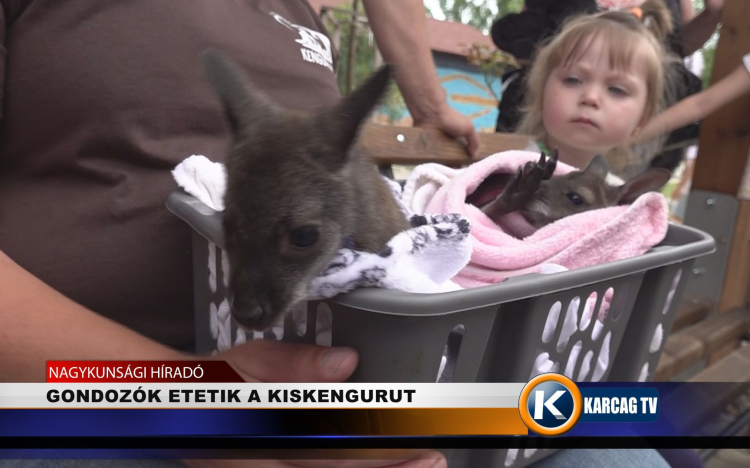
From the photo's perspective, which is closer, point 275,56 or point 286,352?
point 286,352

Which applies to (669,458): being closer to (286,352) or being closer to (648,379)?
(648,379)

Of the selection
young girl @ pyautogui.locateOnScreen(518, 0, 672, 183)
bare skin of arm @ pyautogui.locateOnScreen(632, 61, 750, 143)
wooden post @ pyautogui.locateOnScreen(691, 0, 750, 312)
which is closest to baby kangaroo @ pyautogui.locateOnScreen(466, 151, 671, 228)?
young girl @ pyautogui.locateOnScreen(518, 0, 672, 183)

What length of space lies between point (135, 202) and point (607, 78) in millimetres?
867

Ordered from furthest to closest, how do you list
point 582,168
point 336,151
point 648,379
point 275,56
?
point 582,168
point 648,379
point 275,56
point 336,151

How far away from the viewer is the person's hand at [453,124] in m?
0.86

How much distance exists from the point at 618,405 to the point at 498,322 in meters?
0.17

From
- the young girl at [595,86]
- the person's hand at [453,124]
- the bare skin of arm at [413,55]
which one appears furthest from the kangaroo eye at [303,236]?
the young girl at [595,86]

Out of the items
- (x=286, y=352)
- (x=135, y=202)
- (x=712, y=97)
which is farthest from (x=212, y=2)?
(x=712, y=97)

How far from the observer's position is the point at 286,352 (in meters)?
0.46

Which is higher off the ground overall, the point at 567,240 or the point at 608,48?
the point at 608,48

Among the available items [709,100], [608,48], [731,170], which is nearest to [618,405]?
[608,48]

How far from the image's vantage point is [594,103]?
0.96m

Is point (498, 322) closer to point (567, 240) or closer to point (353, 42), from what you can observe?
point (567, 240)

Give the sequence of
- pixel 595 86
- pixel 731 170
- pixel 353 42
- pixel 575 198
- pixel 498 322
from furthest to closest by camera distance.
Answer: pixel 731 170, pixel 595 86, pixel 575 198, pixel 353 42, pixel 498 322
